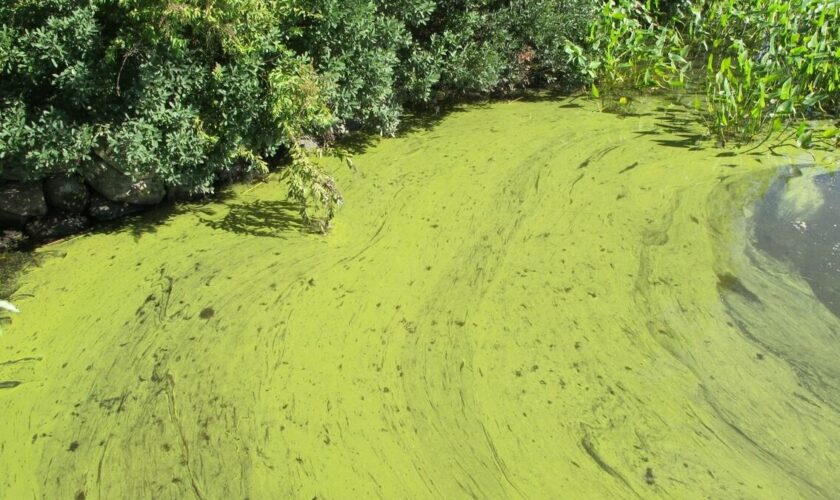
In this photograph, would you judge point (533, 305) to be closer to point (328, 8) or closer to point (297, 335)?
point (297, 335)

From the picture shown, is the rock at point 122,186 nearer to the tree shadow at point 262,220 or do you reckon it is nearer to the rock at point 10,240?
the tree shadow at point 262,220

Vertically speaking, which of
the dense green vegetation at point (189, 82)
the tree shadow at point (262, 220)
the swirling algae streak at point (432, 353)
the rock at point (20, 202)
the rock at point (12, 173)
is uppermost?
the dense green vegetation at point (189, 82)

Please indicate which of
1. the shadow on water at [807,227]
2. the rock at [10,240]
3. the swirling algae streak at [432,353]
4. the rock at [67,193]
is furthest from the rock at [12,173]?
the shadow on water at [807,227]

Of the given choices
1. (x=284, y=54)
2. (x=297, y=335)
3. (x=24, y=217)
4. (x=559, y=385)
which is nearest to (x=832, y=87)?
(x=559, y=385)

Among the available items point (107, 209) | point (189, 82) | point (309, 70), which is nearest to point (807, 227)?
point (309, 70)

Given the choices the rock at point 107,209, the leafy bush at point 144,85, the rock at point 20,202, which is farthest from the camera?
the rock at point 107,209

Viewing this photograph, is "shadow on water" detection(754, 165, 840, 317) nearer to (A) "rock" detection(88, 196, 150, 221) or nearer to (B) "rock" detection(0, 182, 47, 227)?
(A) "rock" detection(88, 196, 150, 221)

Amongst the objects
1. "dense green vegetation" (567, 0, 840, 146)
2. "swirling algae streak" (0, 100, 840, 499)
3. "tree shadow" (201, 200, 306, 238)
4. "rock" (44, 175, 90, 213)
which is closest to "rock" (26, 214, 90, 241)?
"rock" (44, 175, 90, 213)

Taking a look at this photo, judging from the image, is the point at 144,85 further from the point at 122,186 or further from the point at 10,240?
the point at 10,240
